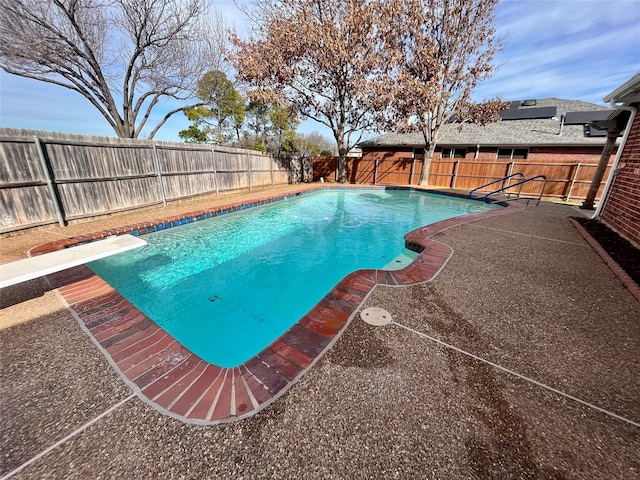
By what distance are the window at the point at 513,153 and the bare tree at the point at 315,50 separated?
27.6 feet

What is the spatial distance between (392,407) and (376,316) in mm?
936

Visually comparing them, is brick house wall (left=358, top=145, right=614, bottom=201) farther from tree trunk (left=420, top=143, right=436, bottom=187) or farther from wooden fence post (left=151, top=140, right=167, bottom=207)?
wooden fence post (left=151, top=140, right=167, bottom=207)

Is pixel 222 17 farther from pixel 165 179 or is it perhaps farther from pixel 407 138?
pixel 407 138

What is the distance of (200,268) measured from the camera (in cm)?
486

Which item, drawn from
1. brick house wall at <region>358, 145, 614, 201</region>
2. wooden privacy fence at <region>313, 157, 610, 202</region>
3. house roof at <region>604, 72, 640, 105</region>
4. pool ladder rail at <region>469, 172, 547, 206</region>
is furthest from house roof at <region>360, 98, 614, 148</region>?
house roof at <region>604, 72, 640, 105</region>

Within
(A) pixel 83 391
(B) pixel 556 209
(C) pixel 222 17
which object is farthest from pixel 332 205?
(C) pixel 222 17

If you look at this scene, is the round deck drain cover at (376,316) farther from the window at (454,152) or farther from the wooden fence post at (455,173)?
the window at (454,152)

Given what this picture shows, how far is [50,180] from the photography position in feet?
18.0

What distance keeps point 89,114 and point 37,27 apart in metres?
4.52

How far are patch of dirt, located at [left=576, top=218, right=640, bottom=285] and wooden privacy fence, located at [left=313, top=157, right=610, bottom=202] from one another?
7.17 m

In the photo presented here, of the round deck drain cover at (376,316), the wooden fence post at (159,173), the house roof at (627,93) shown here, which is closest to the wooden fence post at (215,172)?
the wooden fence post at (159,173)

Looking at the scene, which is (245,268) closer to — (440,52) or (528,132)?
(440,52)

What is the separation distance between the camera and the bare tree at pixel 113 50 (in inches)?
366

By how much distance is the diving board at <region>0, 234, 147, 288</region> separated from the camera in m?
2.64
